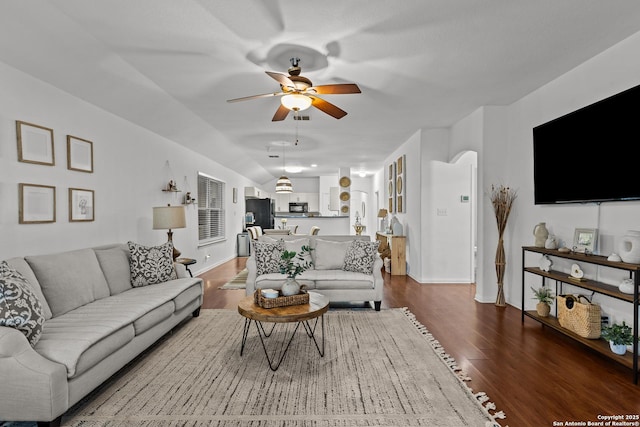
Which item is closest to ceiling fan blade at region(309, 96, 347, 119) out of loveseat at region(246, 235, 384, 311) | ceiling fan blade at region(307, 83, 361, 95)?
ceiling fan blade at region(307, 83, 361, 95)

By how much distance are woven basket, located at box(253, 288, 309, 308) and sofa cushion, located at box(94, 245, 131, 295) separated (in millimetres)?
1548

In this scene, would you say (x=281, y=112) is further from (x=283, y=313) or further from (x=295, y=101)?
(x=283, y=313)

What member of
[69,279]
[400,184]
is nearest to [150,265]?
[69,279]

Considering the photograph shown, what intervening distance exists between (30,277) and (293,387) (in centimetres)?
217

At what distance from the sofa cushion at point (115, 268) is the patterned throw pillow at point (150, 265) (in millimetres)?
70

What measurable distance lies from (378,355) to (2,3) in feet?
12.4

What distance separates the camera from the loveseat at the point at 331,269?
14.1 ft

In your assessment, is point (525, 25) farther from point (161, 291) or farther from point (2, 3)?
point (161, 291)

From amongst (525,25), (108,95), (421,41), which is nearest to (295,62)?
(421,41)

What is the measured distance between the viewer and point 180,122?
17.0ft

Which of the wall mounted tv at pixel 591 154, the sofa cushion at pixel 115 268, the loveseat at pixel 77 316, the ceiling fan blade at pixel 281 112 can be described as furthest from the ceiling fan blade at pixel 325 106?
the sofa cushion at pixel 115 268

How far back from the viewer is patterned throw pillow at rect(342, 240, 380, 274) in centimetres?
448

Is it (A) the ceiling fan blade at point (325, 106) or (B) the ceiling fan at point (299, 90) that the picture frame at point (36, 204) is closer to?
(B) the ceiling fan at point (299, 90)

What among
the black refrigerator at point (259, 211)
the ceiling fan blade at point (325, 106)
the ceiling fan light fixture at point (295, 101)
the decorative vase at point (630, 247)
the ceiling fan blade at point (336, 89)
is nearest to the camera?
the decorative vase at point (630, 247)
